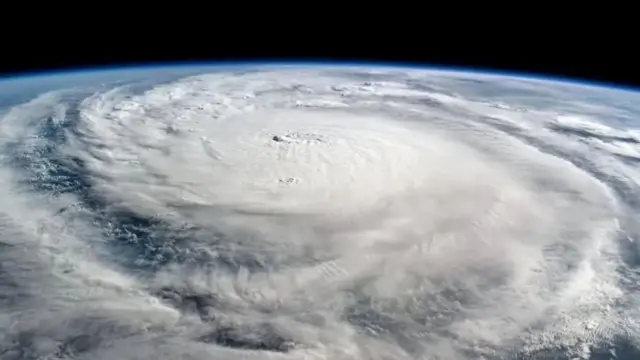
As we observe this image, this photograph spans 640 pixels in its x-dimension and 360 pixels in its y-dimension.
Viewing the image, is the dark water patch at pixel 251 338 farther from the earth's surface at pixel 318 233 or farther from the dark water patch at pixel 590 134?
the dark water patch at pixel 590 134

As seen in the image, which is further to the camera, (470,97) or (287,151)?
(470,97)

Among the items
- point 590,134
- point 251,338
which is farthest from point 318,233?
point 590,134

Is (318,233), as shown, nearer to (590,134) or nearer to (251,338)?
(251,338)

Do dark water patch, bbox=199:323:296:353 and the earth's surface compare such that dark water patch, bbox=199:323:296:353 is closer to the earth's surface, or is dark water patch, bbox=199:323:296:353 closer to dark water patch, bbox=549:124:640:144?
the earth's surface

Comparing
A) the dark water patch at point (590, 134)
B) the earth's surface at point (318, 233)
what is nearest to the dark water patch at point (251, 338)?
the earth's surface at point (318, 233)

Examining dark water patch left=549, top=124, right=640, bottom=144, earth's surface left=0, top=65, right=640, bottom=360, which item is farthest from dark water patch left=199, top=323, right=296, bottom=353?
dark water patch left=549, top=124, right=640, bottom=144

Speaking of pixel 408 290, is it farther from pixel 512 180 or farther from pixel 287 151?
pixel 287 151

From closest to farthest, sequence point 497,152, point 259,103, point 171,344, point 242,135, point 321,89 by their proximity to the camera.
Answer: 1. point 171,344
2. point 497,152
3. point 242,135
4. point 259,103
5. point 321,89

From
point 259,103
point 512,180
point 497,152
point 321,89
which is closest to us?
point 512,180

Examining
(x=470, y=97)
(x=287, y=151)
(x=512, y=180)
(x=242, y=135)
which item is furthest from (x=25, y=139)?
(x=470, y=97)

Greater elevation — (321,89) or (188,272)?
(321,89)
